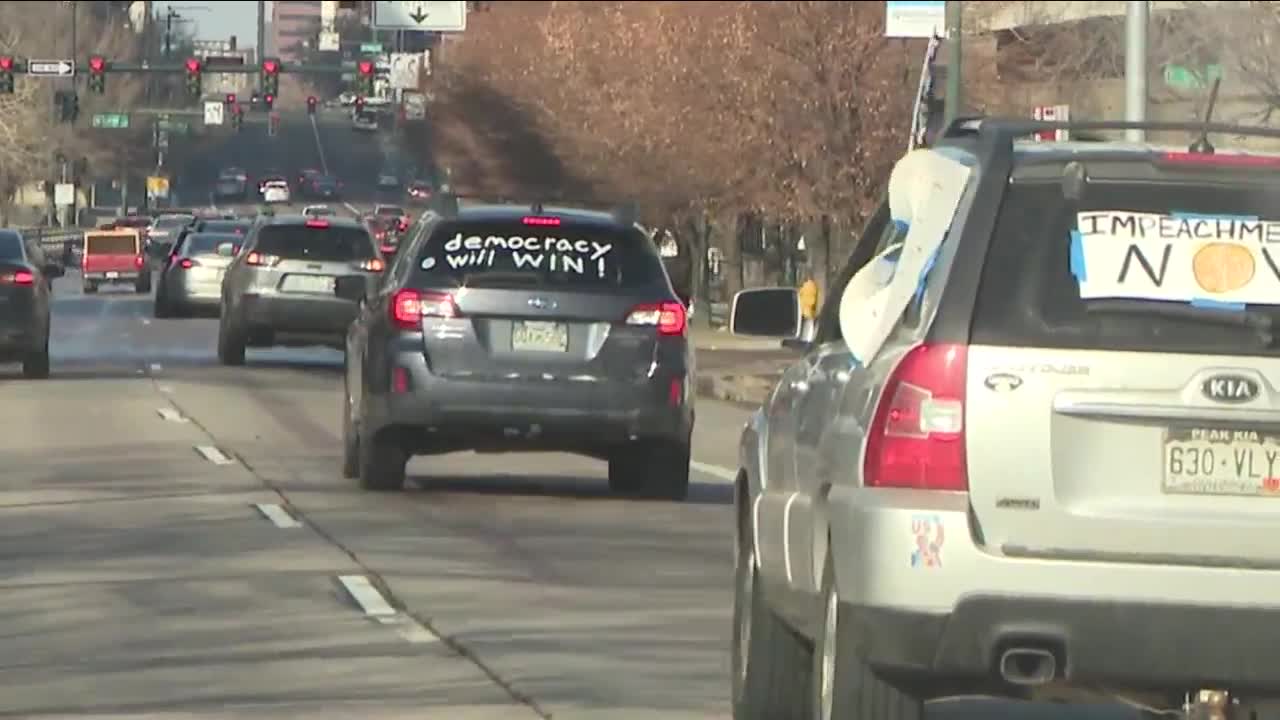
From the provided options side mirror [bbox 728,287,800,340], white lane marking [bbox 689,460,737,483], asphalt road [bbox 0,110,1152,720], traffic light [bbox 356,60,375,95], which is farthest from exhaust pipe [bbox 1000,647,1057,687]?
traffic light [bbox 356,60,375,95]

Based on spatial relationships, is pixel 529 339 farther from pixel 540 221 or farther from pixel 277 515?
pixel 277 515

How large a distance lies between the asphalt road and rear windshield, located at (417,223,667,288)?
1378mm

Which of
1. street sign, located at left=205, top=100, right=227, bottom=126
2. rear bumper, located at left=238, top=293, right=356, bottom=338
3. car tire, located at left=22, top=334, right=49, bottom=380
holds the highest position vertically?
rear bumper, located at left=238, top=293, right=356, bottom=338

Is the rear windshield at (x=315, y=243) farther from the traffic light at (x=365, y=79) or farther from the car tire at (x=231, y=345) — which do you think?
the traffic light at (x=365, y=79)

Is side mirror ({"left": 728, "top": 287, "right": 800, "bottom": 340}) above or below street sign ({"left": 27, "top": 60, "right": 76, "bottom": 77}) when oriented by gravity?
above

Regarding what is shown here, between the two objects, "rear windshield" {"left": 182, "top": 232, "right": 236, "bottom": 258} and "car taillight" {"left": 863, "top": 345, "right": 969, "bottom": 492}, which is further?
"rear windshield" {"left": 182, "top": 232, "right": 236, "bottom": 258}

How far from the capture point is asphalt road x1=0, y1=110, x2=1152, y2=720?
1096cm

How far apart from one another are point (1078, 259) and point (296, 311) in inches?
1056

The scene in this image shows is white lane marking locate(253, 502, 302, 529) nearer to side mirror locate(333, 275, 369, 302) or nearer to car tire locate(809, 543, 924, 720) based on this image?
side mirror locate(333, 275, 369, 302)

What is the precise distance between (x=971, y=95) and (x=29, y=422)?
2454cm

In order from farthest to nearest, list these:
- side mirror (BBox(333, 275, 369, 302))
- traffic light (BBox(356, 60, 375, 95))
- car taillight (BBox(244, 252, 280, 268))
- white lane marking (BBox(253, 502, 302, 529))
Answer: traffic light (BBox(356, 60, 375, 95)), car taillight (BBox(244, 252, 280, 268)), side mirror (BBox(333, 275, 369, 302)), white lane marking (BBox(253, 502, 302, 529))

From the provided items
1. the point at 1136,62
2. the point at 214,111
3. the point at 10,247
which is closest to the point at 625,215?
the point at 1136,62

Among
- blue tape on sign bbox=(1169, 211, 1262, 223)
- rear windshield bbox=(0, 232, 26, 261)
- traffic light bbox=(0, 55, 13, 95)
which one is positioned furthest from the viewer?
traffic light bbox=(0, 55, 13, 95)

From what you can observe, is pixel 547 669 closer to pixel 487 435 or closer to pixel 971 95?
pixel 487 435
